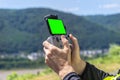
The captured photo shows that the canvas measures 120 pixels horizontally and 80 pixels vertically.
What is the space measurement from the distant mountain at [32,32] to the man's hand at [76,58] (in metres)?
74.5

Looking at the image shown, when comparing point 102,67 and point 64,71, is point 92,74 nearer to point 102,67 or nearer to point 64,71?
point 64,71

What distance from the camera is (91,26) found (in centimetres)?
11038

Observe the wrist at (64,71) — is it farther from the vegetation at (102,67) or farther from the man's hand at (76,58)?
the vegetation at (102,67)

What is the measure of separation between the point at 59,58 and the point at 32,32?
302ft

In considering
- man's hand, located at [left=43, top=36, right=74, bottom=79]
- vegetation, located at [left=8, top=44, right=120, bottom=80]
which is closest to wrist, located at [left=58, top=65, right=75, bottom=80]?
man's hand, located at [left=43, top=36, right=74, bottom=79]

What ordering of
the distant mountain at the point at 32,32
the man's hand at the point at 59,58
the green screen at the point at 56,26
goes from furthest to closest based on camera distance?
the distant mountain at the point at 32,32 < the green screen at the point at 56,26 < the man's hand at the point at 59,58

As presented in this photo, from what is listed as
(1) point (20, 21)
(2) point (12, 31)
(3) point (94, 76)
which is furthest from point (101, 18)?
(3) point (94, 76)

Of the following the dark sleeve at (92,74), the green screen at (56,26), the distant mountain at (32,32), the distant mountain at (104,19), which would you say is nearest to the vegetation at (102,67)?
the dark sleeve at (92,74)

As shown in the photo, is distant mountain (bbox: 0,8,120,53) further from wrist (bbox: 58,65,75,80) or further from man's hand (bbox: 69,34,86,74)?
wrist (bbox: 58,65,75,80)

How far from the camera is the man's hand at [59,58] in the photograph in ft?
6.25

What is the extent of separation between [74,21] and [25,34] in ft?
60.3

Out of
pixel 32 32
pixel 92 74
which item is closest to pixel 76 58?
pixel 92 74

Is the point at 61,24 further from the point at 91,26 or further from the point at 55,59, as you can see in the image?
the point at 91,26

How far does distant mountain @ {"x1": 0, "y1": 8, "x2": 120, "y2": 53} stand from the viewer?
8544 centimetres
